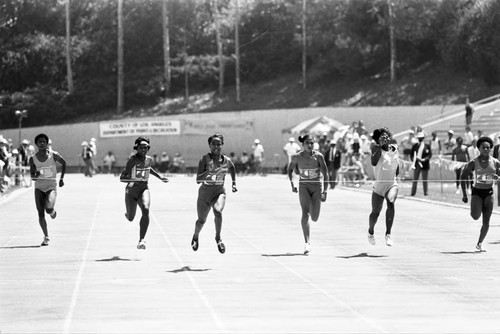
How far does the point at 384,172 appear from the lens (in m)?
20.8

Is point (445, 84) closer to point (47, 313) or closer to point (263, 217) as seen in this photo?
point (263, 217)

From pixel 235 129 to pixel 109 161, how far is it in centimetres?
714

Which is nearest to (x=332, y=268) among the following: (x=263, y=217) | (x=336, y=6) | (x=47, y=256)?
(x=47, y=256)

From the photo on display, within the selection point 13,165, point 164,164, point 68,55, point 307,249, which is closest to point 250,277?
point 307,249

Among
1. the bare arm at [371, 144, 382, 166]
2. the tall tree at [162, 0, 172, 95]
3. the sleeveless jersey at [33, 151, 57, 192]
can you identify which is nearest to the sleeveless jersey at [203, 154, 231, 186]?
the bare arm at [371, 144, 382, 166]

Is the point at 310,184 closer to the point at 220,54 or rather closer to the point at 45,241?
the point at 45,241

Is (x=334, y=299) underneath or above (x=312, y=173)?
underneath

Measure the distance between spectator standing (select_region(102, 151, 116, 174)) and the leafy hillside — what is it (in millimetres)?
10616

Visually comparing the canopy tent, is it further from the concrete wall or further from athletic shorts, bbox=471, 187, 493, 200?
athletic shorts, bbox=471, 187, 493, 200

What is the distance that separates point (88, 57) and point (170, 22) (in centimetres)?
600

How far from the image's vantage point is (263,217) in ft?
97.9

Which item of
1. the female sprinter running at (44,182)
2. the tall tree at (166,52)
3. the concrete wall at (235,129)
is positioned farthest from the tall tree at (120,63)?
the female sprinter running at (44,182)

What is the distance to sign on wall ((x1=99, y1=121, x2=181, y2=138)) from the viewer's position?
74000 millimetres

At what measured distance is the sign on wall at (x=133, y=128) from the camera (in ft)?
243
